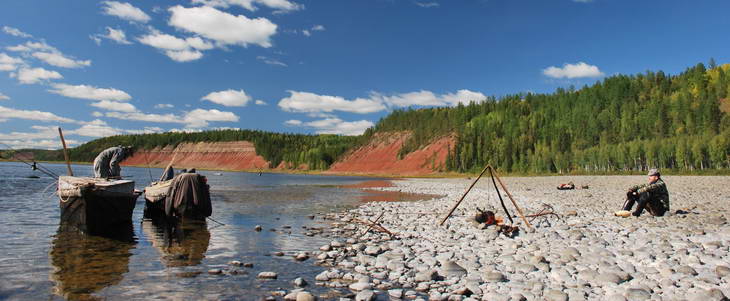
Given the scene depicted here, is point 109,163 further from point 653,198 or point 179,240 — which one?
point 653,198

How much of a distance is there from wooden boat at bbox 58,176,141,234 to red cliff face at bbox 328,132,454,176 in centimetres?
12969

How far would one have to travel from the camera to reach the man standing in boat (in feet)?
58.1

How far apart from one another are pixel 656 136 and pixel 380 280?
5628 inches

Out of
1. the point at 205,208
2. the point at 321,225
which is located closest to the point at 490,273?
the point at 321,225

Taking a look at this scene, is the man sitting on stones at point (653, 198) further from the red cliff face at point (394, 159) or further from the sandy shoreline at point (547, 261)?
the red cliff face at point (394, 159)

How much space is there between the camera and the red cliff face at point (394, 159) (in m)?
151

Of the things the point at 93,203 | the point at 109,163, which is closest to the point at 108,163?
the point at 109,163

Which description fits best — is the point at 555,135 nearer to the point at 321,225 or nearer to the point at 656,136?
the point at 656,136

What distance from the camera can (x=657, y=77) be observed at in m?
162

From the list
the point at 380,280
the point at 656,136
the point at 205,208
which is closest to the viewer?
the point at 380,280

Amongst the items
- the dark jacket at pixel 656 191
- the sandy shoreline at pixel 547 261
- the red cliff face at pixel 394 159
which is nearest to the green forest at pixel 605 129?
the red cliff face at pixel 394 159

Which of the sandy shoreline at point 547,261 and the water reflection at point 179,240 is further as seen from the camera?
the water reflection at point 179,240

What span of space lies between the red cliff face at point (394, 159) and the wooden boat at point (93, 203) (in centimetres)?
12969

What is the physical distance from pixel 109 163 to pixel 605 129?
5868 inches
